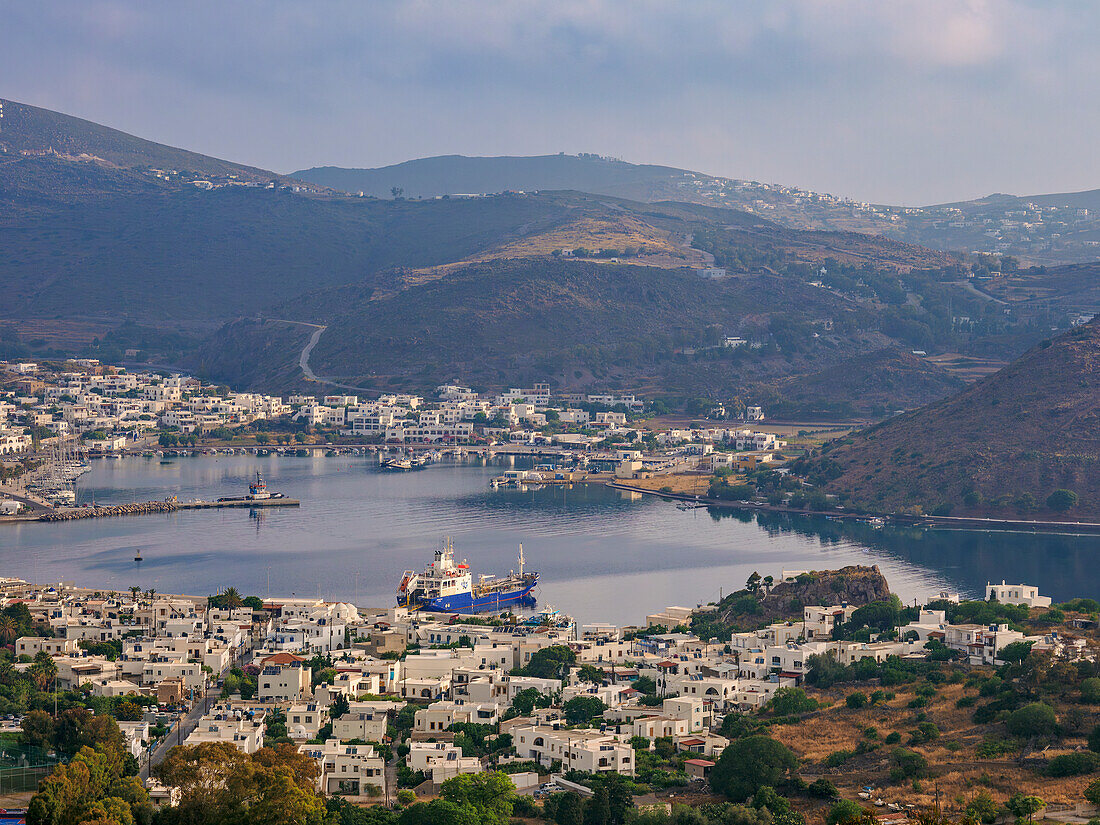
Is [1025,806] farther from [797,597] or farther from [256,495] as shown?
[256,495]

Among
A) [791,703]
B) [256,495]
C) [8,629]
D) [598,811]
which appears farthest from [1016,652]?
[256,495]

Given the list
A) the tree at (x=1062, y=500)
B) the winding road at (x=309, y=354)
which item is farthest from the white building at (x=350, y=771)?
the winding road at (x=309, y=354)

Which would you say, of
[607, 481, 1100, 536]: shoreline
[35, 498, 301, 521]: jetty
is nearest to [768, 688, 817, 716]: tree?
[607, 481, 1100, 536]: shoreline

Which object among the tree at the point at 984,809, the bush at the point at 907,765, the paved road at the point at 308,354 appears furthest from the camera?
the paved road at the point at 308,354

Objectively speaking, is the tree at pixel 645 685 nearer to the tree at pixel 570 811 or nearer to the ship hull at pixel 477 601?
the tree at pixel 570 811

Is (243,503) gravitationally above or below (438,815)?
above

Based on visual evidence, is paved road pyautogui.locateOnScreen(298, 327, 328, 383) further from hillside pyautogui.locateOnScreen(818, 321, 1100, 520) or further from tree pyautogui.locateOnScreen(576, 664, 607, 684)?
tree pyautogui.locateOnScreen(576, 664, 607, 684)

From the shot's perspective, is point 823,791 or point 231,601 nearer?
point 823,791
